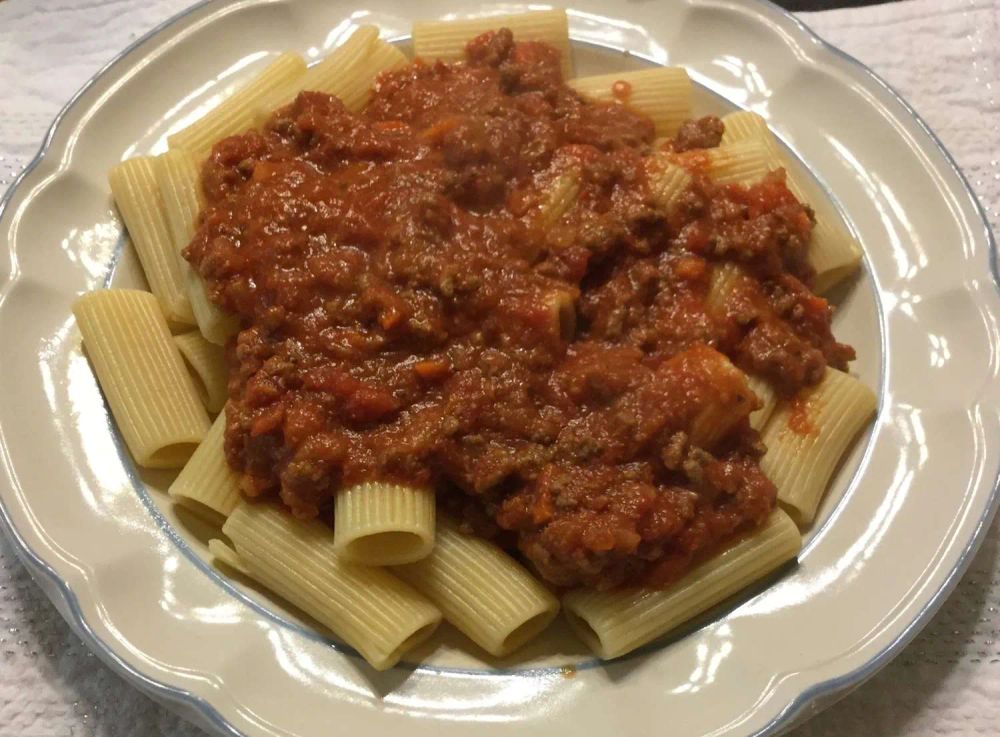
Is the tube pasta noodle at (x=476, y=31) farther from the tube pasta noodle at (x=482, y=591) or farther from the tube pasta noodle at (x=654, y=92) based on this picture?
the tube pasta noodle at (x=482, y=591)

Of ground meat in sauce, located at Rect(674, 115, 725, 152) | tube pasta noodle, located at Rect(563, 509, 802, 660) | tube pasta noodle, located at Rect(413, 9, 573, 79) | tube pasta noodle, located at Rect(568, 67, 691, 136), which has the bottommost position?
tube pasta noodle, located at Rect(563, 509, 802, 660)

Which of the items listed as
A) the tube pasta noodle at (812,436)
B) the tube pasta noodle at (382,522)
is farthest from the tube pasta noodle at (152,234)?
the tube pasta noodle at (812,436)

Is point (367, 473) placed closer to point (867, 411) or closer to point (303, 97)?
point (303, 97)

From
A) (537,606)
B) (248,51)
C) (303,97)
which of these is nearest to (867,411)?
(537,606)

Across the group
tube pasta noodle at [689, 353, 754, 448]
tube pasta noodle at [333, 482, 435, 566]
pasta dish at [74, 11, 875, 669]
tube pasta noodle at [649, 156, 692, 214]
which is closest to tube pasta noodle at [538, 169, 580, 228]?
pasta dish at [74, 11, 875, 669]

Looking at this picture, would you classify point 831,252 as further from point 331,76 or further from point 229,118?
point 229,118

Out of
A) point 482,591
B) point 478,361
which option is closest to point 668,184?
point 478,361

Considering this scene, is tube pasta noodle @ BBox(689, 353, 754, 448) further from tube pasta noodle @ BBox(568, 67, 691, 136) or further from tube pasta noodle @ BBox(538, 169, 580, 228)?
tube pasta noodle @ BBox(568, 67, 691, 136)
